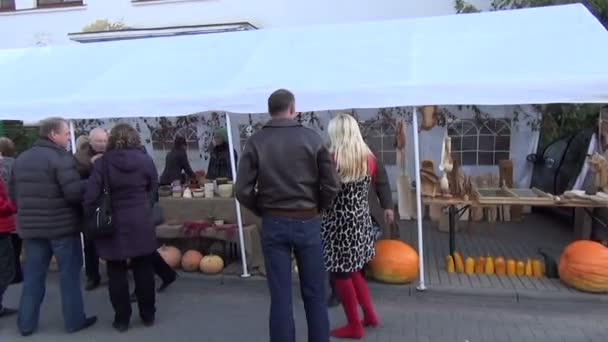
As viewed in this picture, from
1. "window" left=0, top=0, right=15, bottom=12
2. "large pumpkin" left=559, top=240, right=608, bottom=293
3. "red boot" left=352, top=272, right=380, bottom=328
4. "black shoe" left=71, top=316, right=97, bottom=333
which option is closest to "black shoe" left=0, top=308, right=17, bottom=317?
"black shoe" left=71, top=316, right=97, bottom=333

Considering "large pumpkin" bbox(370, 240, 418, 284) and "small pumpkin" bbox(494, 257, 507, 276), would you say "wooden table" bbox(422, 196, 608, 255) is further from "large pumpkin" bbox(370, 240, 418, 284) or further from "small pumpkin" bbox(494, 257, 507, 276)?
"large pumpkin" bbox(370, 240, 418, 284)

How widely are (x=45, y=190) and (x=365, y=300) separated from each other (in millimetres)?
2485

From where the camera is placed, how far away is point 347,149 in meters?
3.61

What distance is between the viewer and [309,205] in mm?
3102

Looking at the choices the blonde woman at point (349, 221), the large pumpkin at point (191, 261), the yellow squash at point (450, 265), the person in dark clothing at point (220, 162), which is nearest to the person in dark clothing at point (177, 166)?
the person in dark clothing at point (220, 162)

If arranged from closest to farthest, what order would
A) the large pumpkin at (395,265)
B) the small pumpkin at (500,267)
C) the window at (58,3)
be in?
the large pumpkin at (395,265)
the small pumpkin at (500,267)
the window at (58,3)

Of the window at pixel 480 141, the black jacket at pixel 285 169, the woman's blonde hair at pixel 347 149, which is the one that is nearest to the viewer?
the black jacket at pixel 285 169

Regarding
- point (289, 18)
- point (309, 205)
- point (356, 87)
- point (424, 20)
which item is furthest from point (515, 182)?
point (309, 205)

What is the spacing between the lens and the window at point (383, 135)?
858cm

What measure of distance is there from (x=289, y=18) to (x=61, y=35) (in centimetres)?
489

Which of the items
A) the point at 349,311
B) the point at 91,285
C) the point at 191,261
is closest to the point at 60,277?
the point at 91,285

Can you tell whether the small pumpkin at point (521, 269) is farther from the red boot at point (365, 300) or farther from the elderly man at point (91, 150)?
the elderly man at point (91, 150)

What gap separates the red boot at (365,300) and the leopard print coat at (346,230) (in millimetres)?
134

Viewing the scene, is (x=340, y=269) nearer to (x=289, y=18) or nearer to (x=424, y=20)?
(x=424, y=20)
